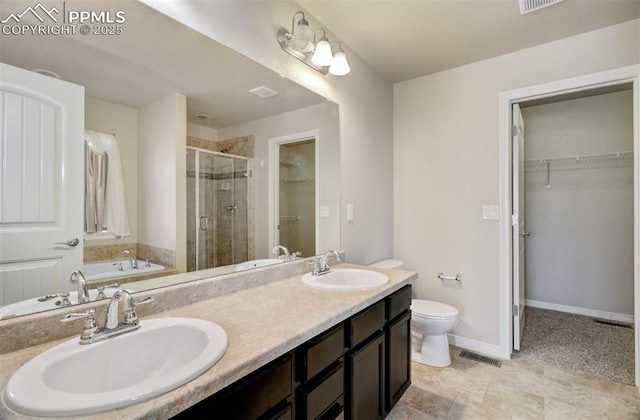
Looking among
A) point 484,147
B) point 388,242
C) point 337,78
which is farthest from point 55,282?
point 484,147

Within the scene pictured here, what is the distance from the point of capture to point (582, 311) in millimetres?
3291

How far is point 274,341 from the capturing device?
907 mm

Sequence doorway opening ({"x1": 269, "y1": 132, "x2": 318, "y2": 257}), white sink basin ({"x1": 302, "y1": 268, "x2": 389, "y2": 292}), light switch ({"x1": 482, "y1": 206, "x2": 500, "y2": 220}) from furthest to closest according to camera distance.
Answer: light switch ({"x1": 482, "y1": 206, "x2": 500, "y2": 220})
doorway opening ({"x1": 269, "y1": 132, "x2": 318, "y2": 257})
white sink basin ({"x1": 302, "y1": 268, "x2": 389, "y2": 292})

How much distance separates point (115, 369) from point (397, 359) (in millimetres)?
1371

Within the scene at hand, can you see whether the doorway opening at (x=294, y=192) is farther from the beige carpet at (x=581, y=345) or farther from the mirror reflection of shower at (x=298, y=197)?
the beige carpet at (x=581, y=345)

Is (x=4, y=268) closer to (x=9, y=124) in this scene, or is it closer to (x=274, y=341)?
(x=9, y=124)

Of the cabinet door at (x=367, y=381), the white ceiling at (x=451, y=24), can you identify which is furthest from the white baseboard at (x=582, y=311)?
the cabinet door at (x=367, y=381)

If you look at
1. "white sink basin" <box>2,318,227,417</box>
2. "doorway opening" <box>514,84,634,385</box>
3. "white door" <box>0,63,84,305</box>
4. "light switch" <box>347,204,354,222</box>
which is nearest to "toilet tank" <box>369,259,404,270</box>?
"light switch" <box>347,204,354,222</box>

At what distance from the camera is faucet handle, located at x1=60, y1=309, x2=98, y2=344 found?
84 centimetres

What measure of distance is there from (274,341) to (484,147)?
2.31 metres

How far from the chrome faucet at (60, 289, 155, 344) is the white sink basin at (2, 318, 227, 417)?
0.02 meters

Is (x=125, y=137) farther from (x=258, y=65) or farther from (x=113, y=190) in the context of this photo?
(x=258, y=65)

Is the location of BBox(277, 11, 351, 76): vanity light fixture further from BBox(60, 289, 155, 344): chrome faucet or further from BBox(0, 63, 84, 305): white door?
BBox(60, 289, 155, 344): chrome faucet

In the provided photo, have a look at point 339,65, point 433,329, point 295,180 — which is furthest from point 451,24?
point 433,329
